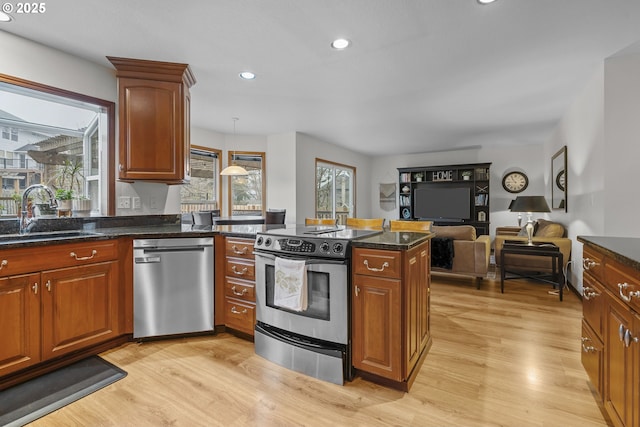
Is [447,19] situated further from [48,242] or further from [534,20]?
[48,242]

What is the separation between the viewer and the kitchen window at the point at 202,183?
5.57 m

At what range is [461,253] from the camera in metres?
4.20

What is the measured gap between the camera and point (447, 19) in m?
2.25

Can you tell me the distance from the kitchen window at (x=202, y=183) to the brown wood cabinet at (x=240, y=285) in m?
3.32

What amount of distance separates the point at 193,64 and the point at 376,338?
2.89 meters

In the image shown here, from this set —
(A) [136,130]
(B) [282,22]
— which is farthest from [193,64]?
(B) [282,22]

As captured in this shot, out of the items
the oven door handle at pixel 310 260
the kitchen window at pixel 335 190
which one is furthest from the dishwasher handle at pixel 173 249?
the kitchen window at pixel 335 190

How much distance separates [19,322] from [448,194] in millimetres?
7606

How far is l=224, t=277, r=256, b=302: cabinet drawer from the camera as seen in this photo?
252 cm

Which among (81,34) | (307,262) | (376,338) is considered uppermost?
(81,34)

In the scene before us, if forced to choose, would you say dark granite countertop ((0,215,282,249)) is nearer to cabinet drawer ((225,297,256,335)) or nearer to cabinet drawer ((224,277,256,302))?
cabinet drawer ((224,277,256,302))

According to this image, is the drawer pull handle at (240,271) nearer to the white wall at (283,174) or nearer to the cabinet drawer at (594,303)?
the cabinet drawer at (594,303)

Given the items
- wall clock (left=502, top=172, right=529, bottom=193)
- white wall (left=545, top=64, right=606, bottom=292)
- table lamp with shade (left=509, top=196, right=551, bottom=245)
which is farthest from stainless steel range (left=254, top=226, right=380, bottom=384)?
wall clock (left=502, top=172, right=529, bottom=193)

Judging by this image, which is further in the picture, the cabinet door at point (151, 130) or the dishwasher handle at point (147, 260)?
the cabinet door at point (151, 130)
